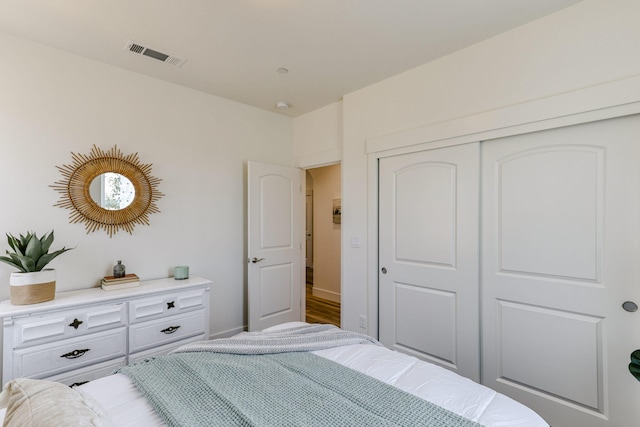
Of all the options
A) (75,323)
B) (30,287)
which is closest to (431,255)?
(75,323)

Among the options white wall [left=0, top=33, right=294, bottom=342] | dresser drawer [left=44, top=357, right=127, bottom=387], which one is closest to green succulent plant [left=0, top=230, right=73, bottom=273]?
white wall [left=0, top=33, right=294, bottom=342]

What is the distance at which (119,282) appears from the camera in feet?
7.80

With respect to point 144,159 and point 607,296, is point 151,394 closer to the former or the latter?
point 144,159

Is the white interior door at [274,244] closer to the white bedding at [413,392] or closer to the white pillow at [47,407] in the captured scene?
the white bedding at [413,392]

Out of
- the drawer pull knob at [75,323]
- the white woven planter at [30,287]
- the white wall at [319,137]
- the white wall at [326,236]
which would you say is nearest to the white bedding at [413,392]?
the drawer pull knob at [75,323]

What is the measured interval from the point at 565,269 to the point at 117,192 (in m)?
3.33

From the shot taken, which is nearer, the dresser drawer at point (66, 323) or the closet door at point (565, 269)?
the closet door at point (565, 269)

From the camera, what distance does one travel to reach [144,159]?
8.96ft

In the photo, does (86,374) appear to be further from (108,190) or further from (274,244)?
(274,244)

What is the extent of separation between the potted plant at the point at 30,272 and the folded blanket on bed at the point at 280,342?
1141mm

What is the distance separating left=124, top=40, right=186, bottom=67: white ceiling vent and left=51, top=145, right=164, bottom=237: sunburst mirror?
799mm

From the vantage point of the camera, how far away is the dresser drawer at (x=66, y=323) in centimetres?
188

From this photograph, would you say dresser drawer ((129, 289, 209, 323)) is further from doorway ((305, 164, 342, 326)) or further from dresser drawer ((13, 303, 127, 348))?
doorway ((305, 164, 342, 326))

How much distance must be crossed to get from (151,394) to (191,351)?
391mm
